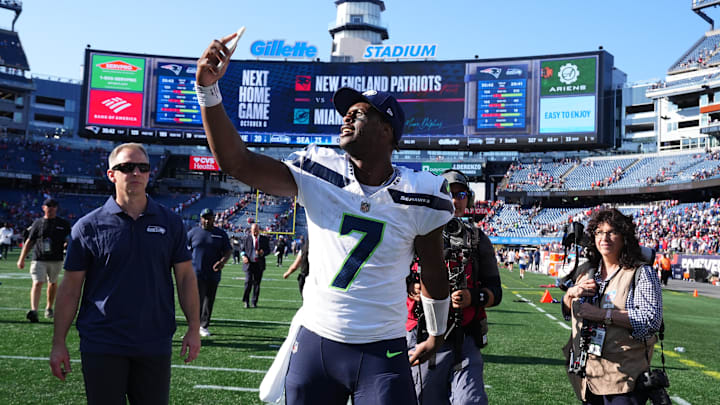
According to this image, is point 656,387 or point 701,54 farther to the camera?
point 701,54

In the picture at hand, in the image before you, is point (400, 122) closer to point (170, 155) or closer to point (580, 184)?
point (580, 184)

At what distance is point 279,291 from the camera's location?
18.2m

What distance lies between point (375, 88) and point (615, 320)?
4422 centimetres

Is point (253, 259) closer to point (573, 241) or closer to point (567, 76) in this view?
point (573, 241)

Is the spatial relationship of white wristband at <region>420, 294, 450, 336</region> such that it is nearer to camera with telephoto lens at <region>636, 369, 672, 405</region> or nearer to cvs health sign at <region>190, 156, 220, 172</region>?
camera with telephoto lens at <region>636, 369, 672, 405</region>

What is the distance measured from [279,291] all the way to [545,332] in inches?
351

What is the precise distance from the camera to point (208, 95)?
2312 mm

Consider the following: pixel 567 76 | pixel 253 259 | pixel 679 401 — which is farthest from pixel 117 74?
pixel 679 401

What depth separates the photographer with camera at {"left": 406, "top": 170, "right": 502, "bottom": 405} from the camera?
3.99 m

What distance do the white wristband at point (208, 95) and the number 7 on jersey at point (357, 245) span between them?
0.69 metres

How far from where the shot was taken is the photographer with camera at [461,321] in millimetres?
3994

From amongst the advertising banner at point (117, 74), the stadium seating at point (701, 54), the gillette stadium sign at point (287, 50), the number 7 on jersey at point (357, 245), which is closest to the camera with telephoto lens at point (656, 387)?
the number 7 on jersey at point (357, 245)

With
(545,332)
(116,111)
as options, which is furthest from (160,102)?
(545,332)

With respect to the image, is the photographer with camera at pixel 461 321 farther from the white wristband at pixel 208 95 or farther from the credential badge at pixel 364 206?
the white wristband at pixel 208 95
